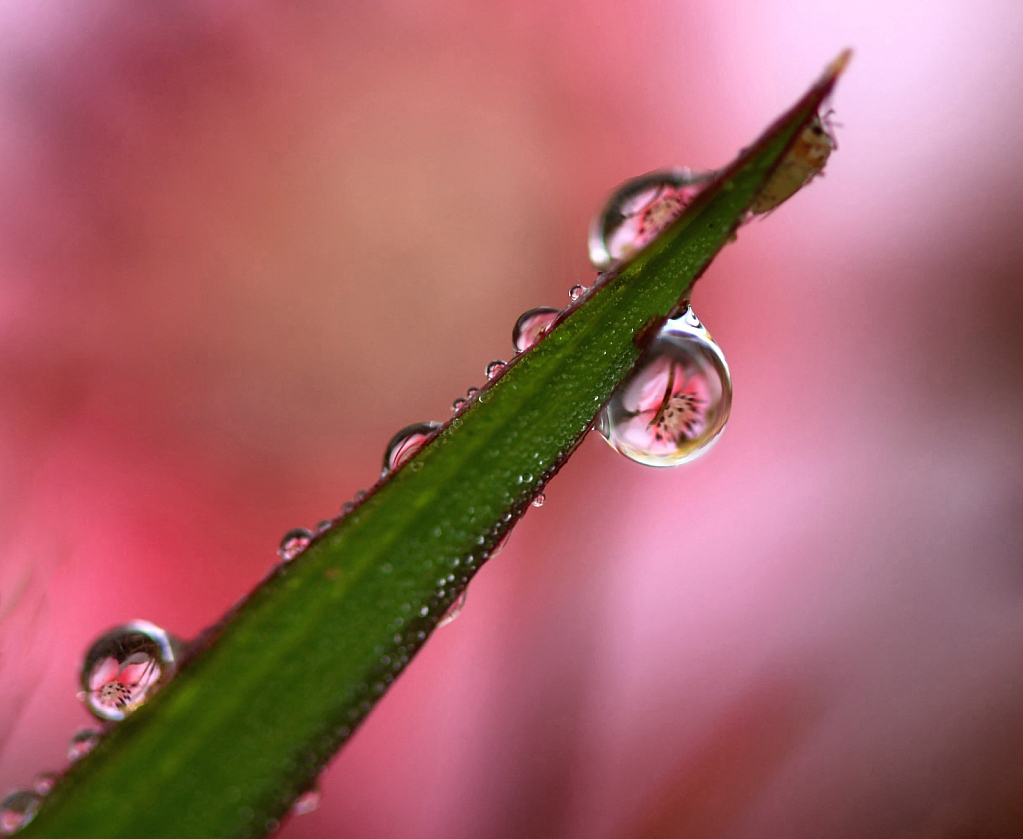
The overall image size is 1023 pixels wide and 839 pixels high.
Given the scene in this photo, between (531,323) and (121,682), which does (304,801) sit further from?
(531,323)

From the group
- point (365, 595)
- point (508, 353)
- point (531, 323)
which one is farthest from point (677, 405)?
point (508, 353)

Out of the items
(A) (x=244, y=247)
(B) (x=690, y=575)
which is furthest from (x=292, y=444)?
(B) (x=690, y=575)

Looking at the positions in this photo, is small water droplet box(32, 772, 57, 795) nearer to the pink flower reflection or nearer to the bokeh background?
the pink flower reflection

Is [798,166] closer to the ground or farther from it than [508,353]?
closer to the ground

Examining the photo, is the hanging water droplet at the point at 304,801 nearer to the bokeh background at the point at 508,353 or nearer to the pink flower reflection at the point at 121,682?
the pink flower reflection at the point at 121,682

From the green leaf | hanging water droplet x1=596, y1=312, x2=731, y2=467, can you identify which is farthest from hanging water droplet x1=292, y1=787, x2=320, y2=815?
hanging water droplet x1=596, y1=312, x2=731, y2=467

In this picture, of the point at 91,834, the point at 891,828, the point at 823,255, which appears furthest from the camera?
the point at 823,255

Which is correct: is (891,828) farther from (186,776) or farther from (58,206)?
(58,206)
